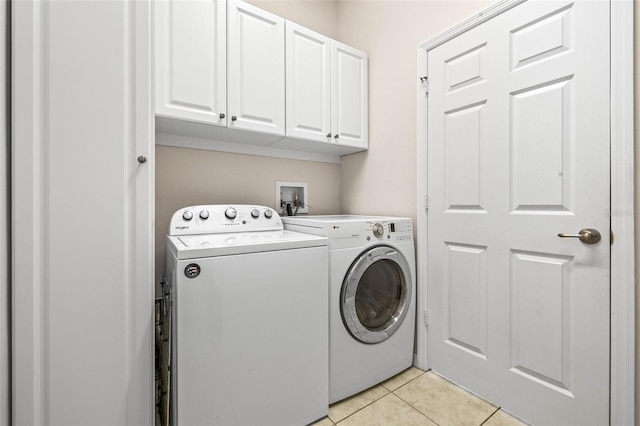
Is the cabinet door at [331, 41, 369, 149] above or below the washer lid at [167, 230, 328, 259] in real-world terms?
above

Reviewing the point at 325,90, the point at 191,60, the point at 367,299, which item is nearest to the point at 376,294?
the point at 367,299

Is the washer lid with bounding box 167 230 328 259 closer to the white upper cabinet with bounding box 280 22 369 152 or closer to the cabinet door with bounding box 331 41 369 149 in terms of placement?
the white upper cabinet with bounding box 280 22 369 152

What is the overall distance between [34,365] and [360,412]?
1405 mm

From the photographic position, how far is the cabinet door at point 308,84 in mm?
1859

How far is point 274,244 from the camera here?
4.15 feet

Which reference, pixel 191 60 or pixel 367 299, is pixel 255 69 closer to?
pixel 191 60

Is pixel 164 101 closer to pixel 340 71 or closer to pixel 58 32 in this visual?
pixel 58 32

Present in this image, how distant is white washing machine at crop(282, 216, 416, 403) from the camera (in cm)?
150

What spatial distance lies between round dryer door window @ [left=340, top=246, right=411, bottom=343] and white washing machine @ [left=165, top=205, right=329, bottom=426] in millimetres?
189

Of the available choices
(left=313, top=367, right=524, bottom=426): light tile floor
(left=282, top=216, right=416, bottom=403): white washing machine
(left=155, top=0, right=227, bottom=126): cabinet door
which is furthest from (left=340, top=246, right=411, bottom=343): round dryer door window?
(left=155, top=0, right=227, bottom=126): cabinet door

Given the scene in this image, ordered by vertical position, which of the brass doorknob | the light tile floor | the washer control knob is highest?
the washer control knob

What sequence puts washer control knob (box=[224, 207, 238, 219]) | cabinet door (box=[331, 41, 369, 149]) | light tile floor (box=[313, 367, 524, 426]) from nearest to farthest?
1. light tile floor (box=[313, 367, 524, 426])
2. washer control knob (box=[224, 207, 238, 219])
3. cabinet door (box=[331, 41, 369, 149])

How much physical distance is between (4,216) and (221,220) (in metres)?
0.89

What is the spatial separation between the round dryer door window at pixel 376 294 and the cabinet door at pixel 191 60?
3.75ft
